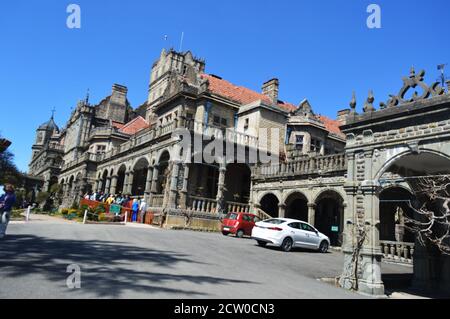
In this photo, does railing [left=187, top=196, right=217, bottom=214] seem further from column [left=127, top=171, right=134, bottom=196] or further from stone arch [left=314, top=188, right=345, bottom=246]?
column [left=127, top=171, right=134, bottom=196]

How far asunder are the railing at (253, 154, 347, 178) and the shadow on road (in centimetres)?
1245

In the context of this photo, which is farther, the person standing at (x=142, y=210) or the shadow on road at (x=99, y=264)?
the person standing at (x=142, y=210)

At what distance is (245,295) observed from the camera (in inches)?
257

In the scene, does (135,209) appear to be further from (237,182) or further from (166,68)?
(166,68)

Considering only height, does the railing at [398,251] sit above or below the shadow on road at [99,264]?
above

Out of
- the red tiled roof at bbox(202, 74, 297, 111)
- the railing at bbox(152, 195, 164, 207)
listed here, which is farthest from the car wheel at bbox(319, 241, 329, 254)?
the red tiled roof at bbox(202, 74, 297, 111)

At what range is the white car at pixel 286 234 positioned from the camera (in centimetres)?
1562

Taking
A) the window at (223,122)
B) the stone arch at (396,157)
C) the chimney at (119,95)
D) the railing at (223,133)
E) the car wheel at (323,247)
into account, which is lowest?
the car wheel at (323,247)

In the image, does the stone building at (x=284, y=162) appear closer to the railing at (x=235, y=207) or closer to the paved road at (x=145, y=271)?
the railing at (x=235, y=207)

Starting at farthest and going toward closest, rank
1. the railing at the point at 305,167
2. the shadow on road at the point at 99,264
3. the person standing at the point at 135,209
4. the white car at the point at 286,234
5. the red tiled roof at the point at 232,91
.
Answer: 1. the red tiled roof at the point at 232,91
2. the person standing at the point at 135,209
3. the railing at the point at 305,167
4. the white car at the point at 286,234
5. the shadow on road at the point at 99,264

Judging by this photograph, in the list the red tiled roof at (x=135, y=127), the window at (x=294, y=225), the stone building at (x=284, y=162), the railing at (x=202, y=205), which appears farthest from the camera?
the red tiled roof at (x=135, y=127)

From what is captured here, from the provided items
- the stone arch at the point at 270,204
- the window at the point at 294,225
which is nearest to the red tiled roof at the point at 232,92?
the stone arch at the point at 270,204
